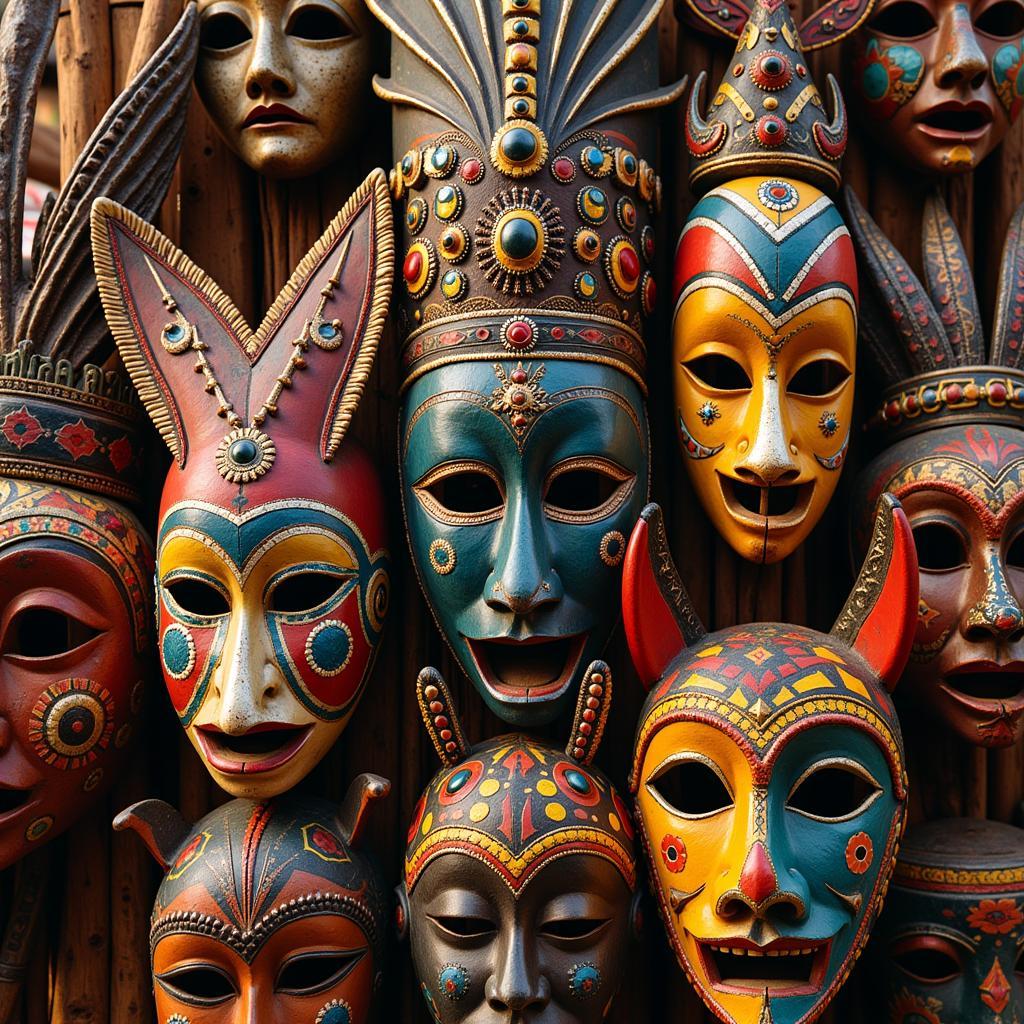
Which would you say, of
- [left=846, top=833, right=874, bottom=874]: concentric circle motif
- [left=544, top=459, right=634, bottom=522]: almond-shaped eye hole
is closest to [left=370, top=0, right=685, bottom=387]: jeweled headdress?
[left=544, top=459, right=634, bottom=522]: almond-shaped eye hole

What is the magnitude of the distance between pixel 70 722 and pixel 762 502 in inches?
68.4

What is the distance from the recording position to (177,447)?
2.90m

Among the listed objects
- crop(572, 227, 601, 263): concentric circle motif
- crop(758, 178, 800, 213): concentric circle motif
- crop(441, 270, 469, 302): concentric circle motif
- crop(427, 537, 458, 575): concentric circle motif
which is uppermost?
crop(758, 178, 800, 213): concentric circle motif

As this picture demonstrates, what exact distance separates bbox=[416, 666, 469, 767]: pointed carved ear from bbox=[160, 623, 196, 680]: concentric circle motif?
52 centimetres

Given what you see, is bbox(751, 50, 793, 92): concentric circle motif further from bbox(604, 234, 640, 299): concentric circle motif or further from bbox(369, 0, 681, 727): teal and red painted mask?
bbox(604, 234, 640, 299): concentric circle motif

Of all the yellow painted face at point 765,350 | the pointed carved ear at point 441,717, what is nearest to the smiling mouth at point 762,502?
the yellow painted face at point 765,350

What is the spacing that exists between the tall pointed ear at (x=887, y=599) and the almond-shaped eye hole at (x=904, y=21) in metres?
A: 1.49

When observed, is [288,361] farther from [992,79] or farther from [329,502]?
[992,79]

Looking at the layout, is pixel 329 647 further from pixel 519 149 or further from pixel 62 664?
pixel 519 149

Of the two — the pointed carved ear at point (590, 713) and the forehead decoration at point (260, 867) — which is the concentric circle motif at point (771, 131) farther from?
the forehead decoration at point (260, 867)

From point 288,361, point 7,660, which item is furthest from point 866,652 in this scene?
point 7,660

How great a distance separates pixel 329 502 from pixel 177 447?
1.33 ft

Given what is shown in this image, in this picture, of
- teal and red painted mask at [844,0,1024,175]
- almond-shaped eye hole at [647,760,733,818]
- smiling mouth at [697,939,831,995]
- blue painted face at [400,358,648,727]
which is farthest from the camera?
teal and red painted mask at [844,0,1024,175]

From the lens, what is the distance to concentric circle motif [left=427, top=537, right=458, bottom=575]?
283cm
